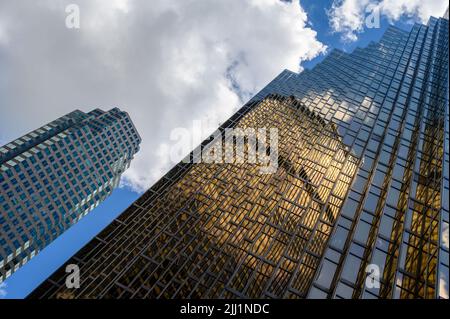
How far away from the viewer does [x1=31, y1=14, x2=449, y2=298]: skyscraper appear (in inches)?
1101

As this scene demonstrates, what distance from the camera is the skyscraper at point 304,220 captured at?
28.0 metres

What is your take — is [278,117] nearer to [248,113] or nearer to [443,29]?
[248,113]

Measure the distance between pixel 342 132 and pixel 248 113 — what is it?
16592mm

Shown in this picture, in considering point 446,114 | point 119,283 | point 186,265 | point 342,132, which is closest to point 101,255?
point 119,283

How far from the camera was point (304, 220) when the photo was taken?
3616cm

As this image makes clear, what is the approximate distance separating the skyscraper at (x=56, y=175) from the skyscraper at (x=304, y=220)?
6628 cm

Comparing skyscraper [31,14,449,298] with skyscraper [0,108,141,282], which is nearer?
skyscraper [31,14,449,298]

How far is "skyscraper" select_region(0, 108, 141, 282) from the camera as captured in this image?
9550 cm

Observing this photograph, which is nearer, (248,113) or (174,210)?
(174,210)

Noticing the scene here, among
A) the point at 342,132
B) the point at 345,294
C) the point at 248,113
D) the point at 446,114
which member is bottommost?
the point at 345,294

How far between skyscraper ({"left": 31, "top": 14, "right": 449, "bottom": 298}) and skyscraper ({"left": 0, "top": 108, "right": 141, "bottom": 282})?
6628 centimetres

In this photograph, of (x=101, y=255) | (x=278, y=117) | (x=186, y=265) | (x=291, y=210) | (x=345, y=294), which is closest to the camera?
(x=345, y=294)

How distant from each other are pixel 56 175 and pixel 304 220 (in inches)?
3634

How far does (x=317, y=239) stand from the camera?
33.5m
